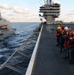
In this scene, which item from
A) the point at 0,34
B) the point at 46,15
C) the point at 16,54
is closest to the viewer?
the point at 16,54

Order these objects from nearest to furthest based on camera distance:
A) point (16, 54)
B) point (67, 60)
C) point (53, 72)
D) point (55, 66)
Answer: point (53, 72), point (55, 66), point (67, 60), point (16, 54)

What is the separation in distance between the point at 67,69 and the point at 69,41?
2184 mm

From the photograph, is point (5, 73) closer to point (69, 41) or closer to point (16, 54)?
point (69, 41)

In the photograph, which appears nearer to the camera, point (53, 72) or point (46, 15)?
point (53, 72)

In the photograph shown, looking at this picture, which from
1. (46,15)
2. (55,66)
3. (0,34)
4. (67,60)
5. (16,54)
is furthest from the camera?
(46,15)

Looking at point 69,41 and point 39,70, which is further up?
point 69,41

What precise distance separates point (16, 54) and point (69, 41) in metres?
16.4

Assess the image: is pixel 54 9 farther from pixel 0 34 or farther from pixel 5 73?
pixel 5 73

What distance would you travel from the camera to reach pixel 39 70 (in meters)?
15.5

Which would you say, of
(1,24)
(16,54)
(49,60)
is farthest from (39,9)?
(49,60)

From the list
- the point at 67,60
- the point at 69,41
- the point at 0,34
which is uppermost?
the point at 69,41

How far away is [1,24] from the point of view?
74.4 m

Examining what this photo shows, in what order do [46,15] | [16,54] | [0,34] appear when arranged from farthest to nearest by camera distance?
[46,15] < [0,34] < [16,54]

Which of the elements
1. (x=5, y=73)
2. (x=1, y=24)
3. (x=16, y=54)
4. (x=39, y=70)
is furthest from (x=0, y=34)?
(x=39, y=70)
